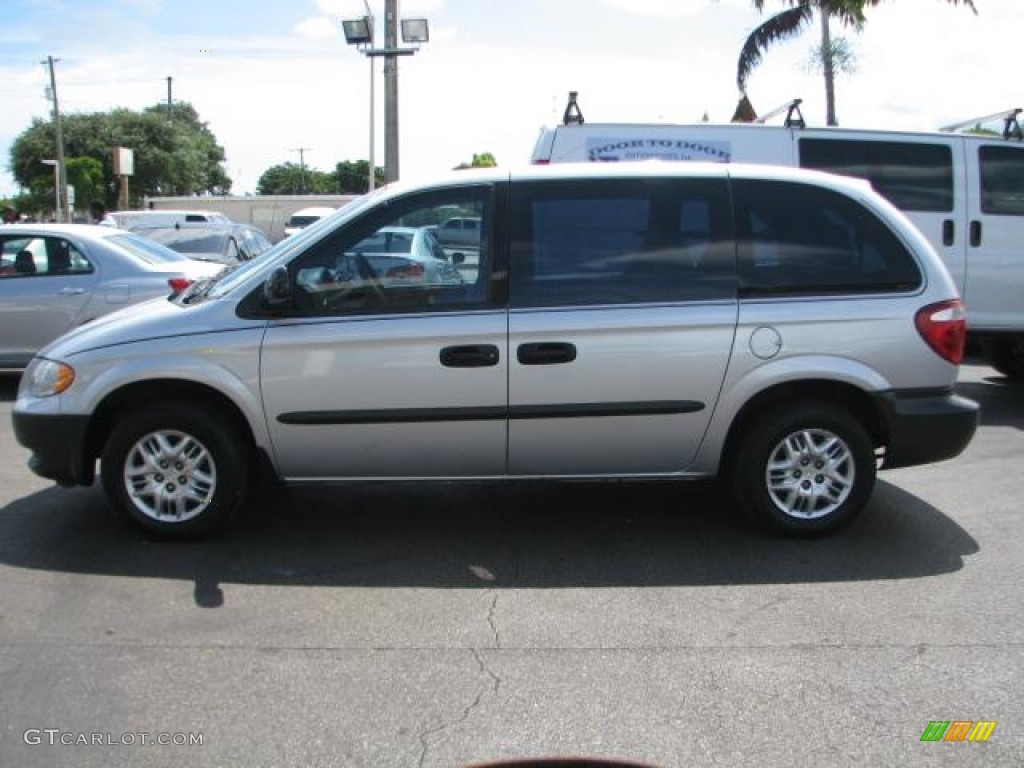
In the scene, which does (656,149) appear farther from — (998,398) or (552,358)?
(998,398)

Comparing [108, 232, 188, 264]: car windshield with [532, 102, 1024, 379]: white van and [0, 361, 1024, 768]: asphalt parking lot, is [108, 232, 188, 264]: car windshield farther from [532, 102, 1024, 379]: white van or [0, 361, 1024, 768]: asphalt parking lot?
[532, 102, 1024, 379]: white van

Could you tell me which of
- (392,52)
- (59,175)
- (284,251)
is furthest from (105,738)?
(59,175)

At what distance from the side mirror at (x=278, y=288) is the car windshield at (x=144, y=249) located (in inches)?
207

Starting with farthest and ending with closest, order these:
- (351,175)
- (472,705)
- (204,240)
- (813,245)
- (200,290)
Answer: (351,175) → (204,240) → (200,290) → (813,245) → (472,705)

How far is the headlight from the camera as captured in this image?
15.9 ft

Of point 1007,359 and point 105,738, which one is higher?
point 1007,359

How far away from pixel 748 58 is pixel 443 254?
52.3 feet

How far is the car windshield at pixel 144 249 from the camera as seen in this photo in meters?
9.49

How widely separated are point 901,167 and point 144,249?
7135 mm

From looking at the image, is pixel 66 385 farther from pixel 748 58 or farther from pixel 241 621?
pixel 748 58

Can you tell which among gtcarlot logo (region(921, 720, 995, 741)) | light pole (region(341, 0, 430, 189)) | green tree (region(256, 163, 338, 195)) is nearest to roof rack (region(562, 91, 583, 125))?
gtcarlot logo (region(921, 720, 995, 741))

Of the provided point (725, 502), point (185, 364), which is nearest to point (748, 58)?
point (725, 502)

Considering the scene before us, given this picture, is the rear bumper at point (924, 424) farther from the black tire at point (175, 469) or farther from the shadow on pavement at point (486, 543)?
the black tire at point (175, 469)

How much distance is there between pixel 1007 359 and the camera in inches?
386
